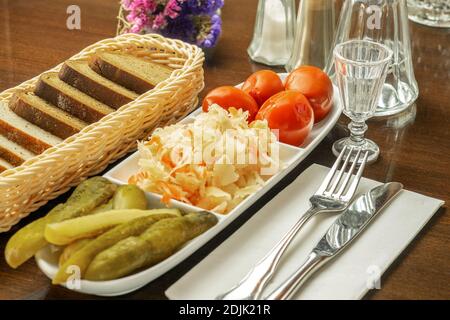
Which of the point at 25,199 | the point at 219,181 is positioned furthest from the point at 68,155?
the point at 219,181

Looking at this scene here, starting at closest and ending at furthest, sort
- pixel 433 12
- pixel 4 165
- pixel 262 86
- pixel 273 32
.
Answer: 1. pixel 4 165
2. pixel 262 86
3. pixel 273 32
4. pixel 433 12

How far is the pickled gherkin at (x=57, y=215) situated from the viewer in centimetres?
101

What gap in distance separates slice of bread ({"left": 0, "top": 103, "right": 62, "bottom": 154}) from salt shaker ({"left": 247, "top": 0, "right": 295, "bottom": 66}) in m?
0.59

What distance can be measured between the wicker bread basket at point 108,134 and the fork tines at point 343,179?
32 cm

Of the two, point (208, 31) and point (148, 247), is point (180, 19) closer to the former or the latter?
point (208, 31)

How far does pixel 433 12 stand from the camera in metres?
1.95

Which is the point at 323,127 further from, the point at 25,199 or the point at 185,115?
the point at 25,199

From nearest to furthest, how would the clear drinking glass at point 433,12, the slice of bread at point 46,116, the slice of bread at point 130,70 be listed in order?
1. the slice of bread at point 46,116
2. the slice of bread at point 130,70
3. the clear drinking glass at point 433,12

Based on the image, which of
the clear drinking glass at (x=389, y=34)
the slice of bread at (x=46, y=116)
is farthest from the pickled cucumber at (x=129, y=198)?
the clear drinking glass at (x=389, y=34)

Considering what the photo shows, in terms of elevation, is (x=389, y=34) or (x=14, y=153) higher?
(x=389, y=34)

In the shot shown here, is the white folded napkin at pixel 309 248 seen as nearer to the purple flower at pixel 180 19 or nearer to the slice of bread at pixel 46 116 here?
the slice of bread at pixel 46 116

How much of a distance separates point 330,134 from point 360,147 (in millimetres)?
100

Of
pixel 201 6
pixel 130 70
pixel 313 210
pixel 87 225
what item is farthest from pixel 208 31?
pixel 87 225

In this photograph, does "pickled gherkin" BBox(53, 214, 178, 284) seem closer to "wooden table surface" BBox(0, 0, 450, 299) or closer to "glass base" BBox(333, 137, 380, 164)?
"wooden table surface" BBox(0, 0, 450, 299)
